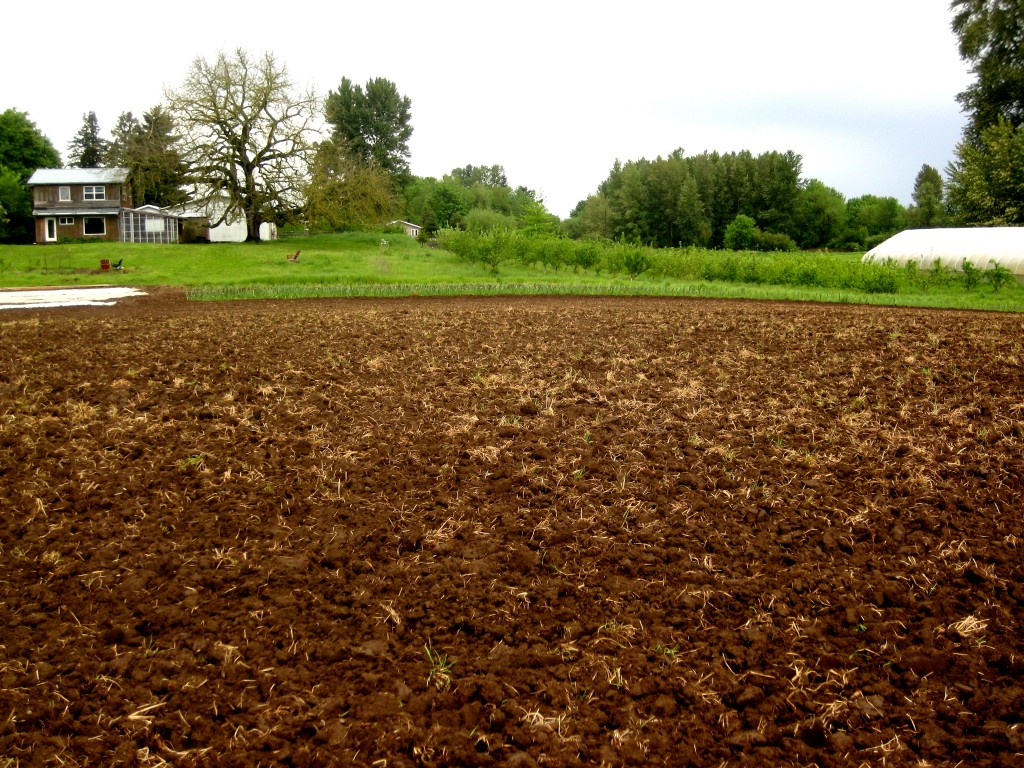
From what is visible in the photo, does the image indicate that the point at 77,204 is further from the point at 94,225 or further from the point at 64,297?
the point at 64,297

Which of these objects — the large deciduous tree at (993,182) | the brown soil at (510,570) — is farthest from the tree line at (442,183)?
the brown soil at (510,570)

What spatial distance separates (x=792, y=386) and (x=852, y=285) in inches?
660

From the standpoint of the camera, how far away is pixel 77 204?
4769 centimetres

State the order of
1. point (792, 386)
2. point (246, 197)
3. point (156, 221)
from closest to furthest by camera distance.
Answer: point (792, 386) → point (246, 197) → point (156, 221)

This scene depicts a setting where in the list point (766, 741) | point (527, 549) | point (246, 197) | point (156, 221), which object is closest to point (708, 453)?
point (527, 549)

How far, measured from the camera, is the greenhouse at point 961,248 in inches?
897

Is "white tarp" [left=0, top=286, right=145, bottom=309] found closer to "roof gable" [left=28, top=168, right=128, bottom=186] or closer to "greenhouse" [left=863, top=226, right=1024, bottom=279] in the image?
"greenhouse" [left=863, top=226, right=1024, bottom=279]

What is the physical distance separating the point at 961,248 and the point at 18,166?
66116 millimetres

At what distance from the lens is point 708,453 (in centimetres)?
553

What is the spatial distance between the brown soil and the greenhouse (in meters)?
19.1

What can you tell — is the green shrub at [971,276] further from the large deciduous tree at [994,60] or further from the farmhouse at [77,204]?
the farmhouse at [77,204]

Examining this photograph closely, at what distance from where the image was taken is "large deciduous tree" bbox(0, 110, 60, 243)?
48.2 metres

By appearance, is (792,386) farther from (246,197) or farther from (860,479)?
(246,197)

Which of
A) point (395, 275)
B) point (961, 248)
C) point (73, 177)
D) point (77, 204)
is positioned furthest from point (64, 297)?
point (73, 177)
